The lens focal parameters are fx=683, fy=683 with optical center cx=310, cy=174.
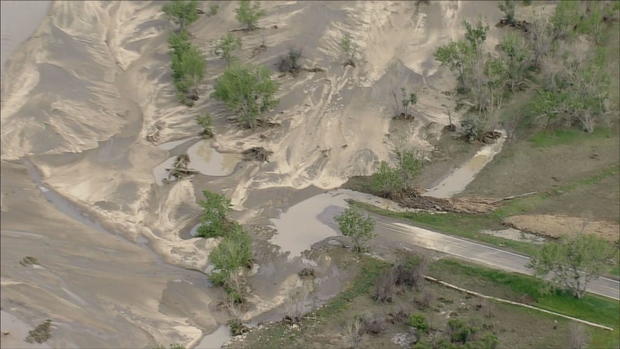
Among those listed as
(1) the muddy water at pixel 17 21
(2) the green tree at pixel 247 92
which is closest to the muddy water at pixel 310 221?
(2) the green tree at pixel 247 92

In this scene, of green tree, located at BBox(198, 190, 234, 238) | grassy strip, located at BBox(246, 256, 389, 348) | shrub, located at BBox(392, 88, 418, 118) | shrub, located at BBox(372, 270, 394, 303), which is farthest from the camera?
shrub, located at BBox(392, 88, 418, 118)

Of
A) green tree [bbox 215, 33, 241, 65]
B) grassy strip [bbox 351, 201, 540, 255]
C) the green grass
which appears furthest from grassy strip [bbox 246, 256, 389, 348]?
green tree [bbox 215, 33, 241, 65]

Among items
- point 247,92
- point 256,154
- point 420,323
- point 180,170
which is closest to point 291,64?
point 247,92

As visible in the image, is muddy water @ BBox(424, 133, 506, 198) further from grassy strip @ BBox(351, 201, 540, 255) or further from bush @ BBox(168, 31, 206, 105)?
bush @ BBox(168, 31, 206, 105)

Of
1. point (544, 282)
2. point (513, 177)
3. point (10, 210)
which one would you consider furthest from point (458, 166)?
point (10, 210)

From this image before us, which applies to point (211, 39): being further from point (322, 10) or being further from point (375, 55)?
point (375, 55)

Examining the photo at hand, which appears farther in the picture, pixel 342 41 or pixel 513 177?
pixel 342 41
